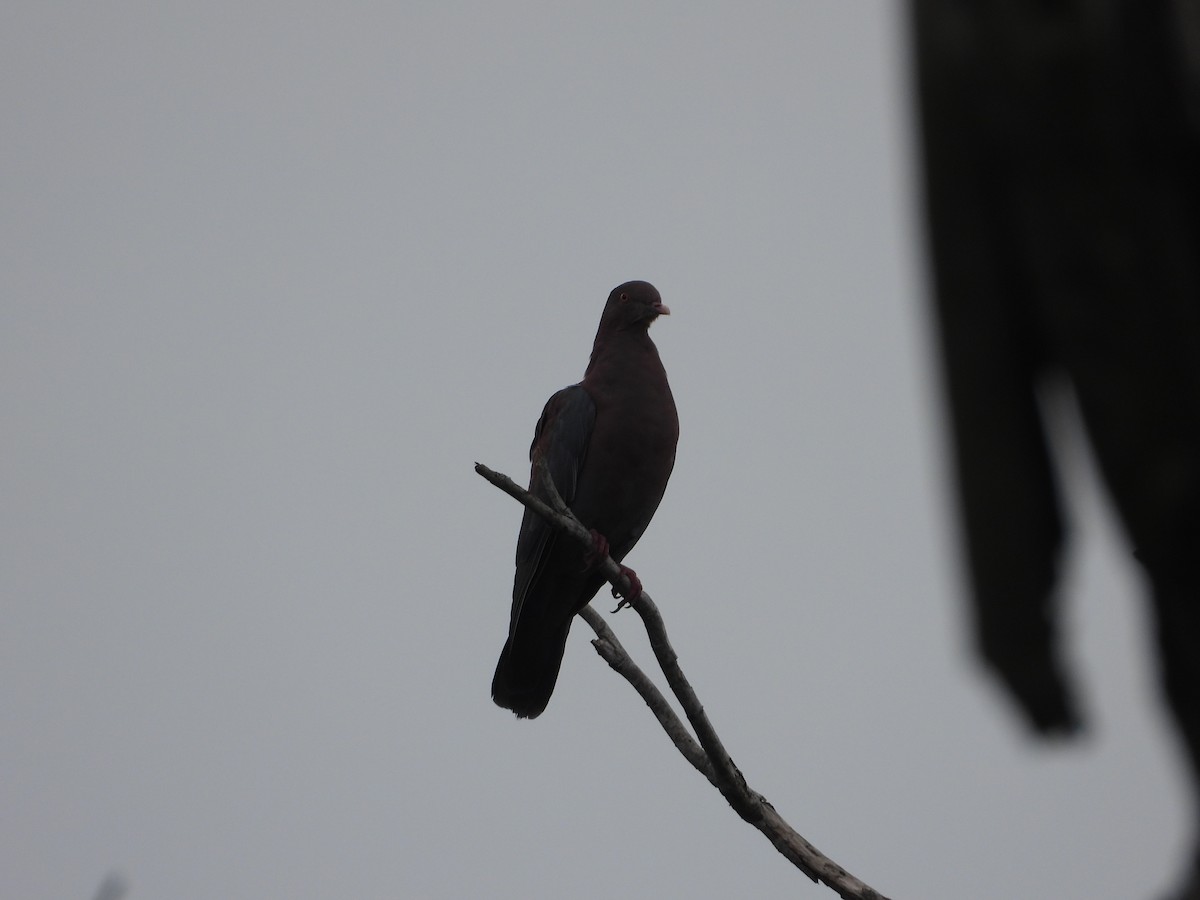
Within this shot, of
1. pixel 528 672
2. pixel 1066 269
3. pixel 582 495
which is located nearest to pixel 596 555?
pixel 582 495

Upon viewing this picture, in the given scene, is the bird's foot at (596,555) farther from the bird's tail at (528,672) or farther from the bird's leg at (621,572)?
the bird's tail at (528,672)

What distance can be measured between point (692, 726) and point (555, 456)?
7.22 ft

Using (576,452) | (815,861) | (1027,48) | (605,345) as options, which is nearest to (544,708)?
(576,452)

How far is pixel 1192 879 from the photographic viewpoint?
1281 mm

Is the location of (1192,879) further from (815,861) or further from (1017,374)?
(815,861)

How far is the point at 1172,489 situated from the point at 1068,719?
258mm

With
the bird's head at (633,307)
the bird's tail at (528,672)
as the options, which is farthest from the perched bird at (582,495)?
the bird's head at (633,307)

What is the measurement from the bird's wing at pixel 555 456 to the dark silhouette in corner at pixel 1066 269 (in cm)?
422

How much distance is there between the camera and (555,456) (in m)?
5.73

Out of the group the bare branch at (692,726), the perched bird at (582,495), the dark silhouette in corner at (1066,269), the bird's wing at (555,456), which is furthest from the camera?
the perched bird at (582,495)

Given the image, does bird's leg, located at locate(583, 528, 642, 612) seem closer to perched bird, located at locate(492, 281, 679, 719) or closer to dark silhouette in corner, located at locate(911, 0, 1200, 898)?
perched bird, located at locate(492, 281, 679, 719)

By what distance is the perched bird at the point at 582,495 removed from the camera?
219 inches

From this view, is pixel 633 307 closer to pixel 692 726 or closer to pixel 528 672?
pixel 528 672

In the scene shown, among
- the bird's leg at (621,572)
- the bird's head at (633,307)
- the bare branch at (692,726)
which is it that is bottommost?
the bare branch at (692,726)
